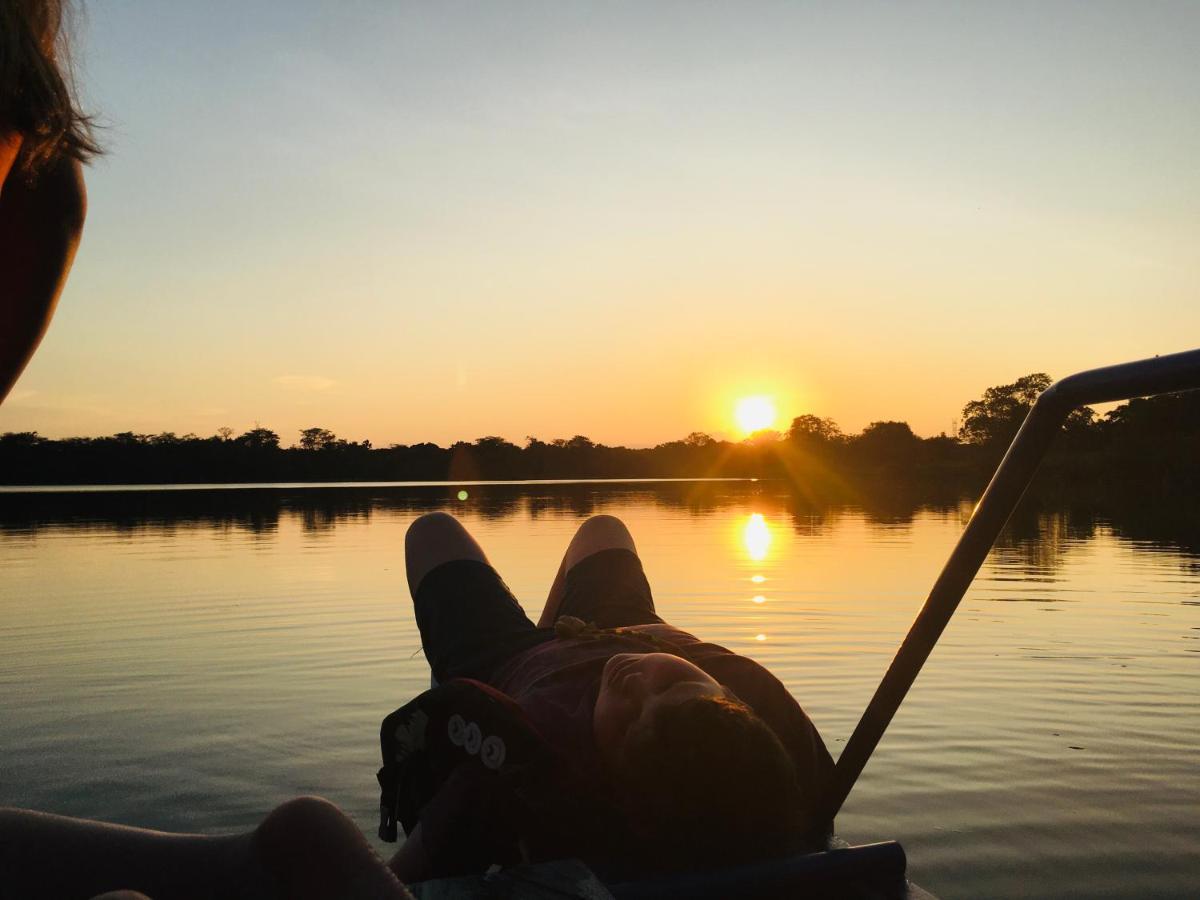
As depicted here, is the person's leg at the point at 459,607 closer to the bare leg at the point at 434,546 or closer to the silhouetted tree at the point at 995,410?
the bare leg at the point at 434,546

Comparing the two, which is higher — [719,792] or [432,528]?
[432,528]

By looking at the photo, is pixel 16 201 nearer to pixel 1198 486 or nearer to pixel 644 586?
pixel 644 586

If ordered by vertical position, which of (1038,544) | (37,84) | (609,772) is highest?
(37,84)

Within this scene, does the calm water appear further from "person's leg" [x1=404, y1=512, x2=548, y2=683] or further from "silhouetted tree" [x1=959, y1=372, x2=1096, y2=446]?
"silhouetted tree" [x1=959, y1=372, x2=1096, y2=446]

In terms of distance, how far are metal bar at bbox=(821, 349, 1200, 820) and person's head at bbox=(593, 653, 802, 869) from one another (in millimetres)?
412

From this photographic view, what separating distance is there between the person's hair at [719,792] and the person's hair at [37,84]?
1.48m

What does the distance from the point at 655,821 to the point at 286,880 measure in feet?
3.35

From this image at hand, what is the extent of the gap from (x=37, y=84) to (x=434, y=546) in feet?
10.3

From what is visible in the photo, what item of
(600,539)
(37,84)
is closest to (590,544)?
(600,539)

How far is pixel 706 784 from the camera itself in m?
1.97

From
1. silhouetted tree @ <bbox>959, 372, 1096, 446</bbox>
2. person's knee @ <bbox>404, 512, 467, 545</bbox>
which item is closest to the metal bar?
person's knee @ <bbox>404, 512, 467, 545</bbox>

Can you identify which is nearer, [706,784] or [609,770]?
[706,784]

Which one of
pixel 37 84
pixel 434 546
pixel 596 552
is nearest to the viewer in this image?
pixel 37 84

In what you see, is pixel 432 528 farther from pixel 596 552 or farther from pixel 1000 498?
pixel 1000 498
